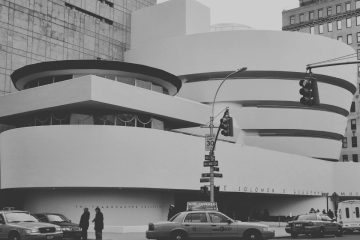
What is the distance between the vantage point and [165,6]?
69.2 meters

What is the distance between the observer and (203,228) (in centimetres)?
2347

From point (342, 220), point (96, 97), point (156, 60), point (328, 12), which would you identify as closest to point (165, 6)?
point (156, 60)

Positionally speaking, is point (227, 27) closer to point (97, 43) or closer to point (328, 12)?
point (97, 43)

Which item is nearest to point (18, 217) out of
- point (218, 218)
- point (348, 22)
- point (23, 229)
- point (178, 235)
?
point (23, 229)

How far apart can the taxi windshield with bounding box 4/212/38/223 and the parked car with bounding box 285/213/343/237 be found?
15.7m

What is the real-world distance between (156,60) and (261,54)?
12.2 metres

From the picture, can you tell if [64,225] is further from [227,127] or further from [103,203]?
[103,203]

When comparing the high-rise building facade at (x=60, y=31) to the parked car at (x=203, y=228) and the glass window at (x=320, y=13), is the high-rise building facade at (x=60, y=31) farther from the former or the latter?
the glass window at (x=320, y=13)

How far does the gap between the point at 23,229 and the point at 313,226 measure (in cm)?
1726

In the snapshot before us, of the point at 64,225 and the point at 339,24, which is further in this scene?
the point at 339,24

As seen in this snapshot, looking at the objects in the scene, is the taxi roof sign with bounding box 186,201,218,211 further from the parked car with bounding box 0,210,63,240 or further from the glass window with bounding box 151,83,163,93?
the glass window with bounding box 151,83,163,93

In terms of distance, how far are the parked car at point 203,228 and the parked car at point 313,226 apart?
8.68 m

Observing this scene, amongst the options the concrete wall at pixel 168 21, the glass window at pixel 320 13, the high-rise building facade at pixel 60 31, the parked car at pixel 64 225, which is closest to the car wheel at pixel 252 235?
the parked car at pixel 64 225

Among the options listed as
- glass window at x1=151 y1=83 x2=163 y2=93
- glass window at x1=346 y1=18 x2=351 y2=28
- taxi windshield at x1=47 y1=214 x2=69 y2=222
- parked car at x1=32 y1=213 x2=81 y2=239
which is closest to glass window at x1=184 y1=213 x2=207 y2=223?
parked car at x1=32 y1=213 x2=81 y2=239
